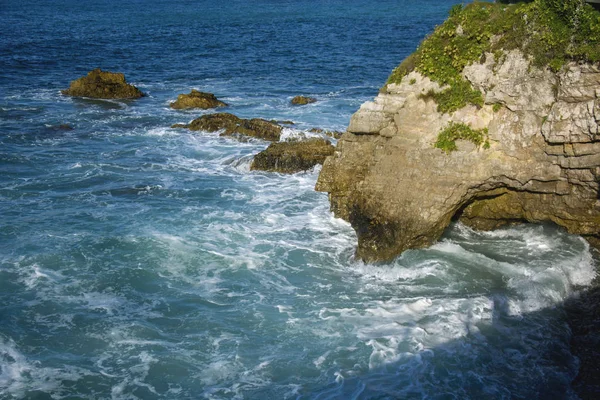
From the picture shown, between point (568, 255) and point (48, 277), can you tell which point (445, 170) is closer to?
point (568, 255)

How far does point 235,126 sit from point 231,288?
15373mm

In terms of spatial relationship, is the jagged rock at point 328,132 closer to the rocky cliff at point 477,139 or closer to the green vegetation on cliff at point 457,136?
the rocky cliff at point 477,139

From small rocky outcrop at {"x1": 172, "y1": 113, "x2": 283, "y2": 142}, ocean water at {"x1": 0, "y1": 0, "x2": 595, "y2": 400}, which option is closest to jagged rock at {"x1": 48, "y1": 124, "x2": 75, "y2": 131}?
ocean water at {"x1": 0, "y1": 0, "x2": 595, "y2": 400}

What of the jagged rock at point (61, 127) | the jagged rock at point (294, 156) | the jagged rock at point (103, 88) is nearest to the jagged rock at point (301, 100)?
the jagged rock at point (103, 88)

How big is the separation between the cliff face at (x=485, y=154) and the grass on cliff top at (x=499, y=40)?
0.20 meters

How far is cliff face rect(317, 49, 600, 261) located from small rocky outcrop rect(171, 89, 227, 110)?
19134 millimetres

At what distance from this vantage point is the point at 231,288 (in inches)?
660

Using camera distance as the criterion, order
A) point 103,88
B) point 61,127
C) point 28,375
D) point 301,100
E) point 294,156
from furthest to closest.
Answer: point 103,88 → point 301,100 → point 61,127 → point 294,156 → point 28,375

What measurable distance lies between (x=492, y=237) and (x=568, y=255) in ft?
7.26

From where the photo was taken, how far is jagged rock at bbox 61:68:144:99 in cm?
3900

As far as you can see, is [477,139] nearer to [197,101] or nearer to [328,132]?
[328,132]

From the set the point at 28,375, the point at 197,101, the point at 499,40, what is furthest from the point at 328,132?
the point at 28,375

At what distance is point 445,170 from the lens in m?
16.1

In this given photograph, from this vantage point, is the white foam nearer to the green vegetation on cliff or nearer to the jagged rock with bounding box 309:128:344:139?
the green vegetation on cliff
